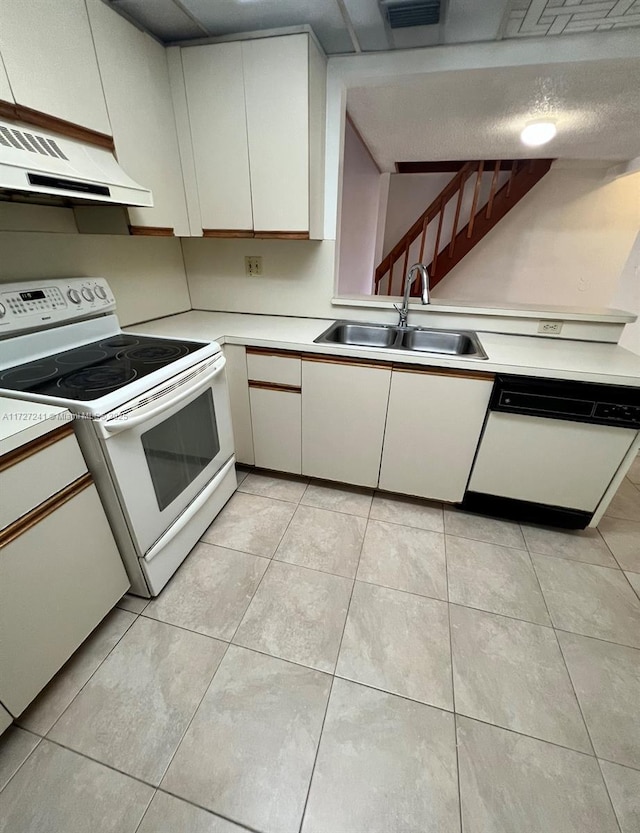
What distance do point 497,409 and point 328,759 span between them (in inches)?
54.8

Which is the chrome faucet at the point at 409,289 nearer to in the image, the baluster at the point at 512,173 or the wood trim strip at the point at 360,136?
the wood trim strip at the point at 360,136

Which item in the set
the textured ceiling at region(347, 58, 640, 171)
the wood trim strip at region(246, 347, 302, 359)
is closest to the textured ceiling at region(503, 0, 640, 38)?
the textured ceiling at region(347, 58, 640, 171)

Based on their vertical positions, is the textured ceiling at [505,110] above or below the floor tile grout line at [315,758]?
above

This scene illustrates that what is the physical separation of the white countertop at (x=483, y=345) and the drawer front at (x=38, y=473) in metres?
0.84

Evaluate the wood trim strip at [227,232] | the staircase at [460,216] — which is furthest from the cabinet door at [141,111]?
the staircase at [460,216]

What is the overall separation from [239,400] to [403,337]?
102 cm

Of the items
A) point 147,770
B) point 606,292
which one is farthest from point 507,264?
point 147,770

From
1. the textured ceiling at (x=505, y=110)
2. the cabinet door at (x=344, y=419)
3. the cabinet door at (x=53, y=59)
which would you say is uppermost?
the textured ceiling at (x=505, y=110)

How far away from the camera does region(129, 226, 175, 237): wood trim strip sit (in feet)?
4.98

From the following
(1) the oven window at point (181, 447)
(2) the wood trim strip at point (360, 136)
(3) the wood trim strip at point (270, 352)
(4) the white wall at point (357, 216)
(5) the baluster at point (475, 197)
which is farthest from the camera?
(5) the baluster at point (475, 197)

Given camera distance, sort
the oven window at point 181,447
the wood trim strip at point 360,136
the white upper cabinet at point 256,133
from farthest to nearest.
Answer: the wood trim strip at point 360,136 → the white upper cabinet at point 256,133 → the oven window at point 181,447

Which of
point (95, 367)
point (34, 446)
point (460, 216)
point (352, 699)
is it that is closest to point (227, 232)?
point (95, 367)

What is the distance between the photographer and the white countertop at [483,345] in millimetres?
1399

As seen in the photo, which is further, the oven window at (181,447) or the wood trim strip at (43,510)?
the oven window at (181,447)
